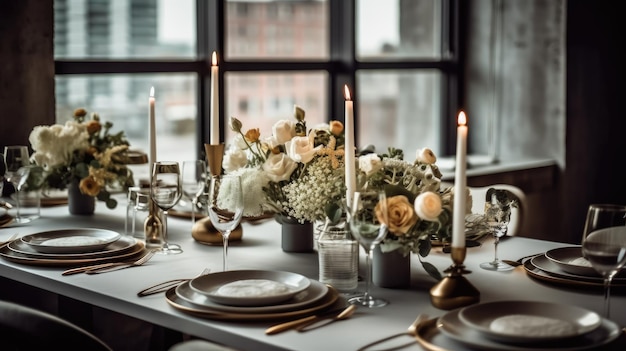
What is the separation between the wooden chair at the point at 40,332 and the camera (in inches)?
57.9

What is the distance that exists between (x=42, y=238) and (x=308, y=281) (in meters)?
0.81

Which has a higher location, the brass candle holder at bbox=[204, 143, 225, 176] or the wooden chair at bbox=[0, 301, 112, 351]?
the brass candle holder at bbox=[204, 143, 225, 176]

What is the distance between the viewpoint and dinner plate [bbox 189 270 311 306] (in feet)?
5.39

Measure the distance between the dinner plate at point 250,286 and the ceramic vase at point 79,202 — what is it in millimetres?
1055

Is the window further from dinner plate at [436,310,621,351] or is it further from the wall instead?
dinner plate at [436,310,621,351]

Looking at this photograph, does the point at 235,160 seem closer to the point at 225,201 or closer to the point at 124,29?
the point at 225,201

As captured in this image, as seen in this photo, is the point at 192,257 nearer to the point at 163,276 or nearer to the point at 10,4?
the point at 163,276

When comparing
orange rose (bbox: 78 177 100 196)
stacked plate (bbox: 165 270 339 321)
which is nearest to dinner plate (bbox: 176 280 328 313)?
stacked plate (bbox: 165 270 339 321)

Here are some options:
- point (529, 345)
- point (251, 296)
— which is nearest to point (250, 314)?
point (251, 296)

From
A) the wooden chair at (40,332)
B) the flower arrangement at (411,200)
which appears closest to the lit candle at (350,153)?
the flower arrangement at (411,200)

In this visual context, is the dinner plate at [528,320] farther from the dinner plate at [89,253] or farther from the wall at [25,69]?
the wall at [25,69]

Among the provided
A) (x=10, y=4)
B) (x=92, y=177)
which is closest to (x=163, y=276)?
(x=92, y=177)

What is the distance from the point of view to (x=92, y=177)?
2.63 metres

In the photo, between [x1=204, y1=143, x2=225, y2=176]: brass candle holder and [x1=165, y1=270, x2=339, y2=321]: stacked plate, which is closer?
[x1=165, y1=270, x2=339, y2=321]: stacked plate
